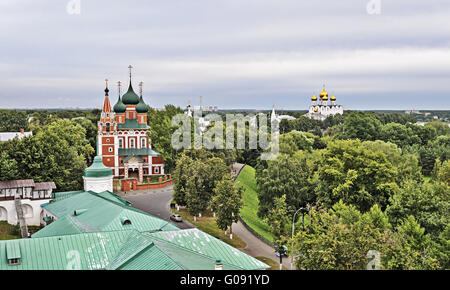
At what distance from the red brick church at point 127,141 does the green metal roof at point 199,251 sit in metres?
39.2

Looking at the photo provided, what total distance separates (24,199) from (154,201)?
14415 mm

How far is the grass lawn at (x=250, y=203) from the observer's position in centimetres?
4407

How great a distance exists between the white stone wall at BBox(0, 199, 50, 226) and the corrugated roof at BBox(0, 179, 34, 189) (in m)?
1.36

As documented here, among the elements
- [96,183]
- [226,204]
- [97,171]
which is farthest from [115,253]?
[97,171]

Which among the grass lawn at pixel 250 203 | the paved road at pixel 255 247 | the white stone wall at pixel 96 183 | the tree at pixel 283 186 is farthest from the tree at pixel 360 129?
the white stone wall at pixel 96 183

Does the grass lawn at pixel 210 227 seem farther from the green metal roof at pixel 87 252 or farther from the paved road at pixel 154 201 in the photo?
the green metal roof at pixel 87 252

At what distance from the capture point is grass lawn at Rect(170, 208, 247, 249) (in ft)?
123

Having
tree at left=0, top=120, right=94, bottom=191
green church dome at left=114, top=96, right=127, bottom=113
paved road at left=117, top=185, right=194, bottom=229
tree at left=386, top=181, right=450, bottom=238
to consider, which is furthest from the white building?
tree at left=386, top=181, right=450, bottom=238

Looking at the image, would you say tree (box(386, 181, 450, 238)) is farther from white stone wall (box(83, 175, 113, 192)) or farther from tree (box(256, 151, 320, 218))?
white stone wall (box(83, 175, 113, 192))

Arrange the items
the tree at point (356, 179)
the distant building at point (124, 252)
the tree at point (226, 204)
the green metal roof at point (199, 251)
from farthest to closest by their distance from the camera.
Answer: the tree at point (356, 179), the tree at point (226, 204), the green metal roof at point (199, 251), the distant building at point (124, 252)

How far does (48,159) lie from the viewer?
45.0m

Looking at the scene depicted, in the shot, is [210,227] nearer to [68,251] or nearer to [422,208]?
[422,208]
